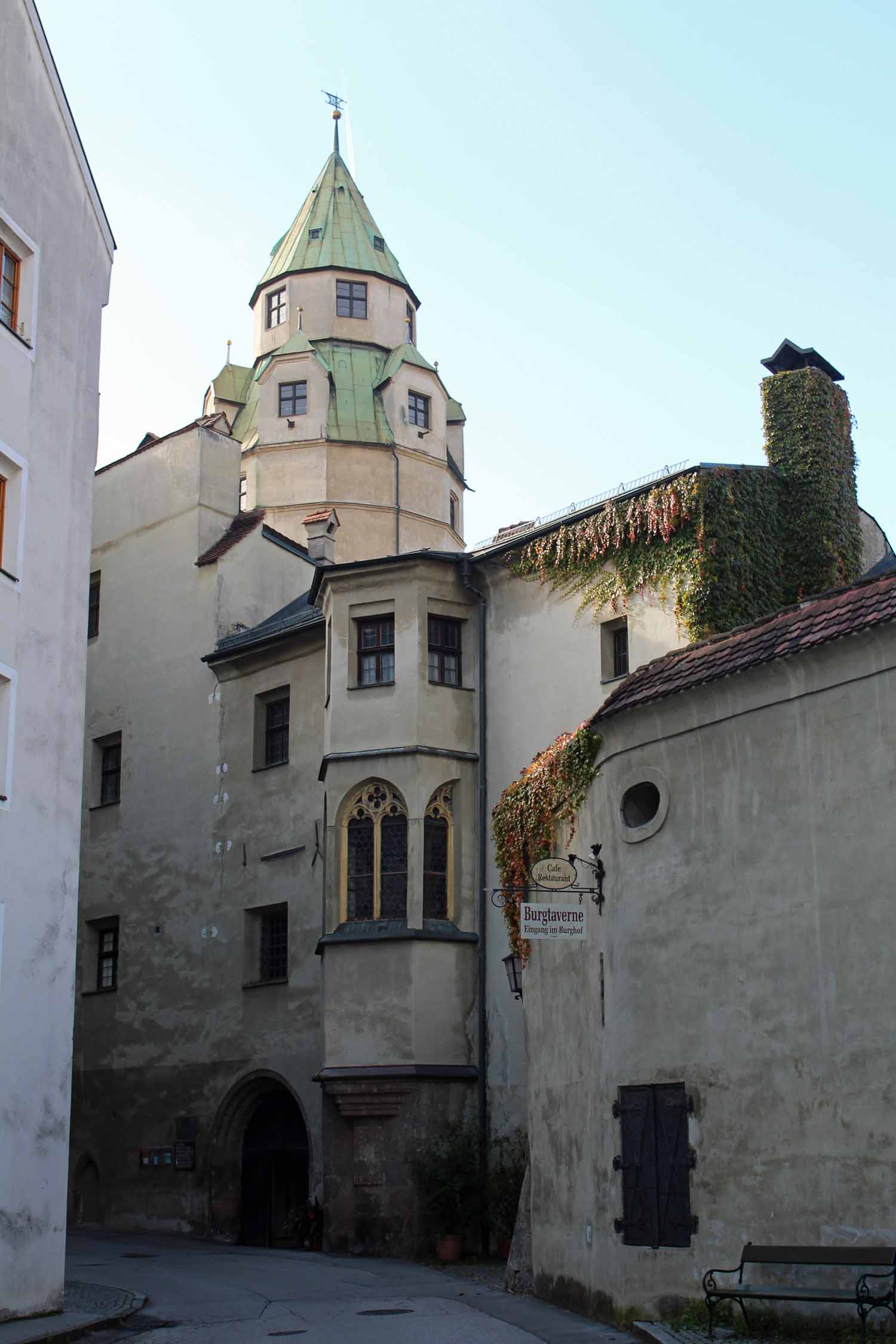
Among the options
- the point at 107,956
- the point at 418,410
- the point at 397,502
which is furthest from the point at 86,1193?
the point at 418,410

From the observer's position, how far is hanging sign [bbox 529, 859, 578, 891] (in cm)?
1741

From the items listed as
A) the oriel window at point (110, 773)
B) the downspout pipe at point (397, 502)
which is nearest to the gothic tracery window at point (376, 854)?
the oriel window at point (110, 773)

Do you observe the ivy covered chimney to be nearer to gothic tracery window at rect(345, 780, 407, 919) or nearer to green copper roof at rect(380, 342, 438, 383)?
gothic tracery window at rect(345, 780, 407, 919)

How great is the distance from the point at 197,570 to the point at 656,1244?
21.4 m

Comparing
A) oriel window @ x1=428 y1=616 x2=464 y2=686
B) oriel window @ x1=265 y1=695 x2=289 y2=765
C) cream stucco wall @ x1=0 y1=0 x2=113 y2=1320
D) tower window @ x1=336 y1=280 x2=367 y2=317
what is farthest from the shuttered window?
tower window @ x1=336 y1=280 x2=367 y2=317

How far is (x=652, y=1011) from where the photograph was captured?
16141 mm

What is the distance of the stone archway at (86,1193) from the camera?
32.5m

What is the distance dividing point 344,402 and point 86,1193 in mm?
25666

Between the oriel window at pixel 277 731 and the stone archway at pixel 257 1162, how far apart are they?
237 inches

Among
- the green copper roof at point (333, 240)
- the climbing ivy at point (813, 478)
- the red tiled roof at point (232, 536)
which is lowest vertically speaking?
the climbing ivy at point (813, 478)

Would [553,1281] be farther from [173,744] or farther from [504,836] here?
[173,744]

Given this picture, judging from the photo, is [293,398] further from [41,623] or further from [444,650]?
[41,623]

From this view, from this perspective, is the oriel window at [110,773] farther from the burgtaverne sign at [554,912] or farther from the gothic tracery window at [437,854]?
the burgtaverne sign at [554,912]

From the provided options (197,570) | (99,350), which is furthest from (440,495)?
(99,350)
